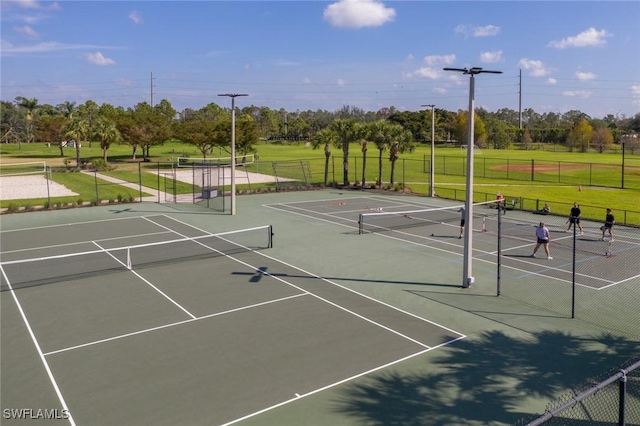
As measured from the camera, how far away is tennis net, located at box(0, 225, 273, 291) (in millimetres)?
20203

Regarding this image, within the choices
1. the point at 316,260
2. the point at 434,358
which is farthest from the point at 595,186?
the point at 434,358

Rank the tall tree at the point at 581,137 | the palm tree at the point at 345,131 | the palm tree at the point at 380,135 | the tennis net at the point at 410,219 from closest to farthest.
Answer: the tennis net at the point at 410,219
the palm tree at the point at 380,135
the palm tree at the point at 345,131
the tall tree at the point at 581,137

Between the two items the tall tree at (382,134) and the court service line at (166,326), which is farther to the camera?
the tall tree at (382,134)

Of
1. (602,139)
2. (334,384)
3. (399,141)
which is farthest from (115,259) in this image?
(602,139)

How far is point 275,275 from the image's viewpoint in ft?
66.8

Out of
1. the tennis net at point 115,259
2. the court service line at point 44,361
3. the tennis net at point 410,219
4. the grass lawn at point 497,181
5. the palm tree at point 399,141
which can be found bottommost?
the court service line at point 44,361

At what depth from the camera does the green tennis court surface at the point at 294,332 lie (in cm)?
1098

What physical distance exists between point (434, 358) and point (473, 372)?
111 centimetres

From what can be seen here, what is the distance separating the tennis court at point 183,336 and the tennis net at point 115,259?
5.1 inches

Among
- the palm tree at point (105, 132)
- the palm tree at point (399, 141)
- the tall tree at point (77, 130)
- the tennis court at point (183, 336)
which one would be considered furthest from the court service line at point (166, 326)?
the tall tree at point (77, 130)

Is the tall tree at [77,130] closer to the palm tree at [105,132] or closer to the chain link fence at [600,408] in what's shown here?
the palm tree at [105,132]

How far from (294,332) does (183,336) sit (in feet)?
9.82

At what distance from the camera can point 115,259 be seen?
75.8ft

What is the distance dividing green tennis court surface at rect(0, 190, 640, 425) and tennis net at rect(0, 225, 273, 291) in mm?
144
